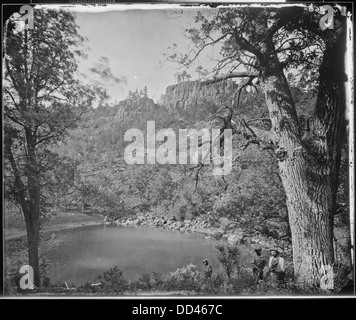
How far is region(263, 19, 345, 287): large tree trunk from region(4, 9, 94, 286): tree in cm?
192

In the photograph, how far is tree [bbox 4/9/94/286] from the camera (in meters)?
3.32

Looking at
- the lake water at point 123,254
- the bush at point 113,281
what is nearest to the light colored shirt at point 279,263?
the lake water at point 123,254

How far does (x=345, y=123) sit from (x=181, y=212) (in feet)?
6.07

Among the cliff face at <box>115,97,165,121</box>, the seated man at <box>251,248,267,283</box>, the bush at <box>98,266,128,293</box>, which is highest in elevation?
the cliff face at <box>115,97,165,121</box>

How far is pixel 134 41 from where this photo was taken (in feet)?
11.0

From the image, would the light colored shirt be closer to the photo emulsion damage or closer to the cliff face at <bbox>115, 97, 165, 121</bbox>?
the photo emulsion damage

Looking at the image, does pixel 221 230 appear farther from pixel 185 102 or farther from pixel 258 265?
pixel 185 102

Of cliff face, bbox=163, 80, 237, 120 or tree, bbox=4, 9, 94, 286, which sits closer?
tree, bbox=4, 9, 94, 286

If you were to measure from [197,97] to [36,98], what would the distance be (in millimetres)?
1616

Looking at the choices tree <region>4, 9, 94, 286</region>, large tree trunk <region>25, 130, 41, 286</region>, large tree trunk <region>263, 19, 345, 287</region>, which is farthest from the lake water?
large tree trunk <region>263, 19, 345, 287</region>

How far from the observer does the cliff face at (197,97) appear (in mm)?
3426

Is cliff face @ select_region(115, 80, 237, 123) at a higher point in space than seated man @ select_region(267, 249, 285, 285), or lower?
higher

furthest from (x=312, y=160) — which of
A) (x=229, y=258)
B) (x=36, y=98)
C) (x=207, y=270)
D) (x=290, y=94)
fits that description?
(x=36, y=98)

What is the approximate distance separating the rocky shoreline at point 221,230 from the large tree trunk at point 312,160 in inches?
9.1
